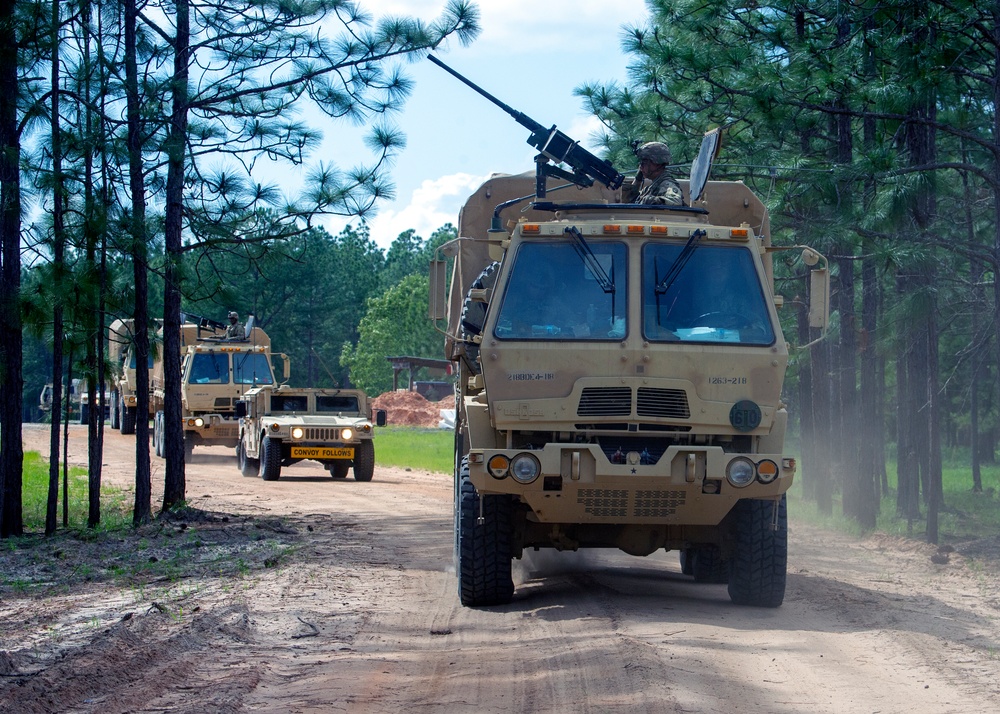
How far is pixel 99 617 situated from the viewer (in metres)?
7.57

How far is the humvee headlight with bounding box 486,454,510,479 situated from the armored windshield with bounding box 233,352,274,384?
57.2 ft

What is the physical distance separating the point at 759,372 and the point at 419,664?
297 cm

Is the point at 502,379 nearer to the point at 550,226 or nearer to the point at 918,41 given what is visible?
the point at 550,226

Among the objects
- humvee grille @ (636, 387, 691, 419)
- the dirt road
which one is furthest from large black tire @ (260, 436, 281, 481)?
humvee grille @ (636, 387, 691, 419)

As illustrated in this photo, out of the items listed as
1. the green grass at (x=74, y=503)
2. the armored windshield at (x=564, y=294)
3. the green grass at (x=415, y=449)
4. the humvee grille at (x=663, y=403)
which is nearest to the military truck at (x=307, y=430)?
the green grass at (x=415, y=449)

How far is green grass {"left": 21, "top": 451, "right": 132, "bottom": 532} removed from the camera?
1392 centimetres

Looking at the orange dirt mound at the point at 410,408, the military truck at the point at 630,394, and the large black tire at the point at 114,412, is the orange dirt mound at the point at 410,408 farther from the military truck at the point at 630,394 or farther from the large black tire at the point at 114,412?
the military truck at the point at 630,394

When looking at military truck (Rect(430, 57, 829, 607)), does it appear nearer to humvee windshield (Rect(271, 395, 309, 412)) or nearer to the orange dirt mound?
humvee windshield (Rect(271, 395, 309, 412))

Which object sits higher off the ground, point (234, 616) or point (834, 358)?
point (834, 358)

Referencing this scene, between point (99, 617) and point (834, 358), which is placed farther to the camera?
point (834, 358)

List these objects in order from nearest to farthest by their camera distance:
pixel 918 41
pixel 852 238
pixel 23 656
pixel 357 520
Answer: pixel 23 656
pixel 918 41
pixel 852 238
pixel 357 520

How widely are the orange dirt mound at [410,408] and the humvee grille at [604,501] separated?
42.4m

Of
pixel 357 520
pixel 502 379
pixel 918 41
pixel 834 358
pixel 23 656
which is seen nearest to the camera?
pixel 23 656

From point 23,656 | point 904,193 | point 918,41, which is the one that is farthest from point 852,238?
point 23,656
